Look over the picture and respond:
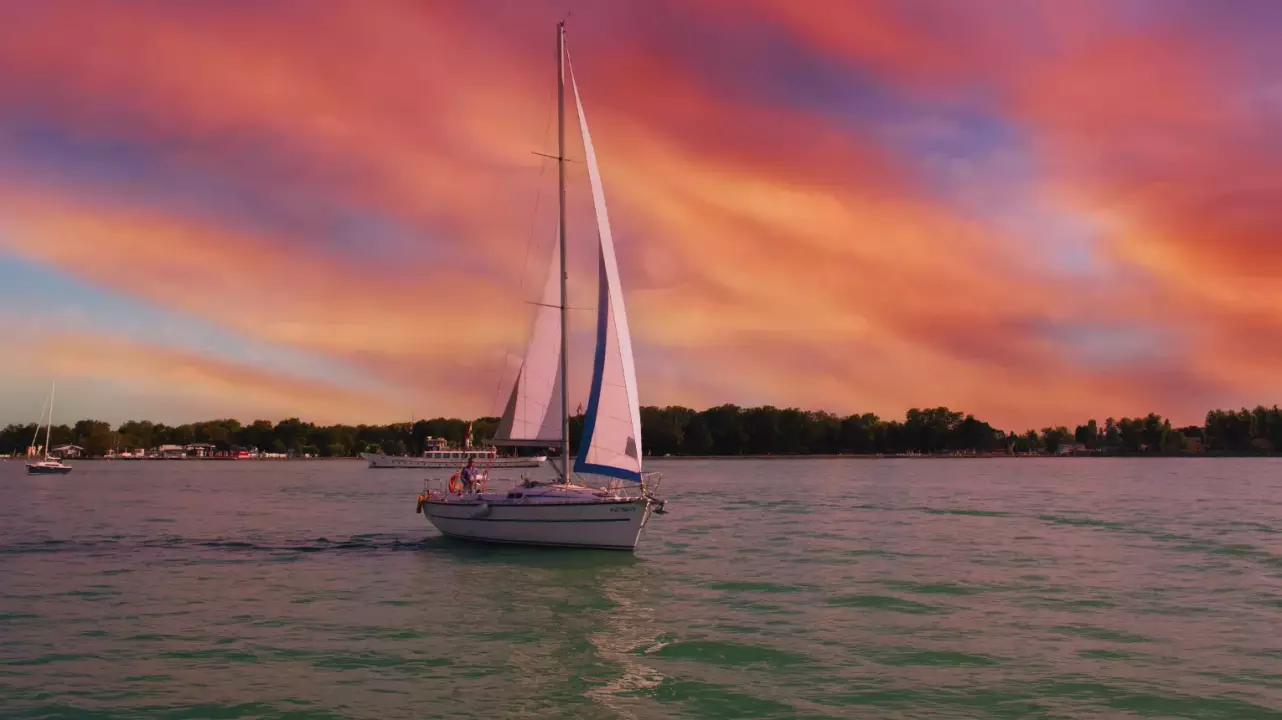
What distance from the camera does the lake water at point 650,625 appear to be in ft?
61.3

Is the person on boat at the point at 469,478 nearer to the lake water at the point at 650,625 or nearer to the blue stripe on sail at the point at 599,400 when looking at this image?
the lake water at the point at 650,625

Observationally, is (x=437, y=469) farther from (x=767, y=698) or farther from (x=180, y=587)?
(x=767, y=698)

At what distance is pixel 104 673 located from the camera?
2062 centimetres

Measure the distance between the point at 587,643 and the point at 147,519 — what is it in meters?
48.0

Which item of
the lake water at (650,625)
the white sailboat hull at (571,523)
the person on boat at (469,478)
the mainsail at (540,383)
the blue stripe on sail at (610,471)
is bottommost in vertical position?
the lake water at (650,625)

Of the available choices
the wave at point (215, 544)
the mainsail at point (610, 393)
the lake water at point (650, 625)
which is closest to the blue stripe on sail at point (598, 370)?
the mainsail at point (610, 393)

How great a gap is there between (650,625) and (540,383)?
637 inches

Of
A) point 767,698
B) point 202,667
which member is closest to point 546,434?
point 202,667

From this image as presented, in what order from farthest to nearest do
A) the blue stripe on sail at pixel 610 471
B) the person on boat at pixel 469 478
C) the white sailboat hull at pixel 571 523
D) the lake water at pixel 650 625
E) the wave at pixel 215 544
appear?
the wave at pixel 215 544 → the person on boat at pixel 469 478 → the white sailboat hull at pixel 571 523 → the blue stripe on sail at pixel 610 471 → the lake water at pixel 650 625

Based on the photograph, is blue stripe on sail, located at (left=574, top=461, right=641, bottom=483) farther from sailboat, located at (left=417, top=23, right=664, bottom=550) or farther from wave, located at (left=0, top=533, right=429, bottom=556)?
wave, located at (left=0, top=533, right=429, bottom=556)

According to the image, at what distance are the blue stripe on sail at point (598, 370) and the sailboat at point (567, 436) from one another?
0.04 metres

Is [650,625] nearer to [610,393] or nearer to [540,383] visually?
[610,393]

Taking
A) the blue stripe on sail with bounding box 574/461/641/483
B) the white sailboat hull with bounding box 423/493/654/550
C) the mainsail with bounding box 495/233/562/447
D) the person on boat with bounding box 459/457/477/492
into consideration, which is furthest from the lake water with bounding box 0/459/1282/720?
the mainsail with bounding box 495/233/562/447

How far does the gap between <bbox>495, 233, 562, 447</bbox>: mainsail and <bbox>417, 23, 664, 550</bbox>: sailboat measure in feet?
0.13
